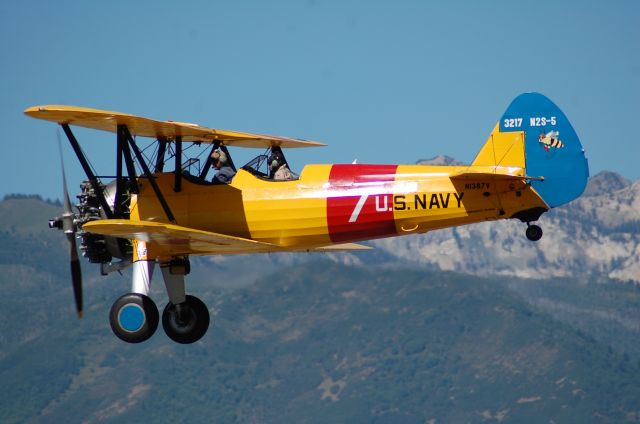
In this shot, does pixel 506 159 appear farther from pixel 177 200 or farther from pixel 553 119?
pixel 177 200

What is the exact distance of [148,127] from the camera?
24828 mm

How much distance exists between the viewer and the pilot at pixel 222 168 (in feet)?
83.1

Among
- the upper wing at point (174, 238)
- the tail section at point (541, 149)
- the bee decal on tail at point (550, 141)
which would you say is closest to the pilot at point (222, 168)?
the upper wing at point (174, 238)

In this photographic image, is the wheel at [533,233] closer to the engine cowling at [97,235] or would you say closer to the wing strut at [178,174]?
the wing strut at [178,174]

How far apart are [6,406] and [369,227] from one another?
581 feet

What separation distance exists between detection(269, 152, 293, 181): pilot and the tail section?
11.7ft

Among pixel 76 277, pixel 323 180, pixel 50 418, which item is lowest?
pixel 50 418

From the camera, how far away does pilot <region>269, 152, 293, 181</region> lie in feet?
83.0

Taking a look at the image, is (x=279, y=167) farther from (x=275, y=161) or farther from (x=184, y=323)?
(x=184, y=323)

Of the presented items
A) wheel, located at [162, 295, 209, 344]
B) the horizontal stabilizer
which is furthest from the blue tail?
wheel, located at [162, 295, 209, 344]

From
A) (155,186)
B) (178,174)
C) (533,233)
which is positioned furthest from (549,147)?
(155,186)

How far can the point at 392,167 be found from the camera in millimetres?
25000

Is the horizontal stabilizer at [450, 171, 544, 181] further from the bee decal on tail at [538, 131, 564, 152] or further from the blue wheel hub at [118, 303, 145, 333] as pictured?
the blue wheel hub at [118, 303, 145, 333]

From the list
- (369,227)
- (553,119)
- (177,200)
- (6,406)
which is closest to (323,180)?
(369,227)
